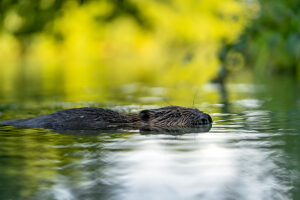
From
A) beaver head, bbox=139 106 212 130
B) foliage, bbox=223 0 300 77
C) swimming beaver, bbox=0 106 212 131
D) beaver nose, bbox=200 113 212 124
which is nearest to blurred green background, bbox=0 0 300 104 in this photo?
foliage, bbox=223 0 300 77

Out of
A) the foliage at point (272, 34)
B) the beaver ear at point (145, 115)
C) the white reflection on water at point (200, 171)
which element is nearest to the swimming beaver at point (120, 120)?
the beaver ear at point (145, 115)

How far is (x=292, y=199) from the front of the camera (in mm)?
3047

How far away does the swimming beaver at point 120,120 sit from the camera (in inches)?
235

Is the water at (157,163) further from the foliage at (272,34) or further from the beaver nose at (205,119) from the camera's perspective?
the foliage at (272,34)

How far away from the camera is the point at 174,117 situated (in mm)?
6031

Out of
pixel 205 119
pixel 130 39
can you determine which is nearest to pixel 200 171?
pixel 205 119

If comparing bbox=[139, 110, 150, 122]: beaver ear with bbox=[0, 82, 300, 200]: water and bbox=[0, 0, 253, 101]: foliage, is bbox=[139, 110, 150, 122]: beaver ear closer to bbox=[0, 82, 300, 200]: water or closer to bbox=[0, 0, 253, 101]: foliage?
bbox=[0, 82, 300, 200]: water

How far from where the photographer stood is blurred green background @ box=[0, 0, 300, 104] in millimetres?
9047

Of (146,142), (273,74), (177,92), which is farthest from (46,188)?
(273,74)

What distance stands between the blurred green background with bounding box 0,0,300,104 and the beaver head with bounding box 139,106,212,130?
117 centimetres

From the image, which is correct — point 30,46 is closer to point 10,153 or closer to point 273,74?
Answer: point 273,74

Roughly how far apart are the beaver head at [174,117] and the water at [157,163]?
194 mm

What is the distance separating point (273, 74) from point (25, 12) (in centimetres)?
1120

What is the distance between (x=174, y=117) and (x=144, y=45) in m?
34.7
